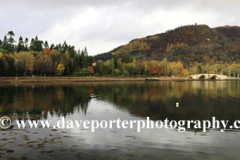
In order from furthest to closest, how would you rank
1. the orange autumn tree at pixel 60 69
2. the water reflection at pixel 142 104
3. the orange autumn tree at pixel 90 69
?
the orange autumn tree at pixel 90 69 → the orange autumn tree at pixel 60 69 → the water reflection at pixel 142 104

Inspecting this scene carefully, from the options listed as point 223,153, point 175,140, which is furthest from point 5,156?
point 223,153

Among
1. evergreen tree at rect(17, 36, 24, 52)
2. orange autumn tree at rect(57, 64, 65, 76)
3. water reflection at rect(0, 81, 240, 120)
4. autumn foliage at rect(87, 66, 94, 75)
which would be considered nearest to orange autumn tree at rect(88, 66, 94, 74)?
autumn foliage at rect(87, 66, 94, 75)

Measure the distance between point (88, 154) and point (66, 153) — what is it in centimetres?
138

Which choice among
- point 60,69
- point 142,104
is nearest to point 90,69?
point 60,69

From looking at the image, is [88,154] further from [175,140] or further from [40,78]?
[40,78]

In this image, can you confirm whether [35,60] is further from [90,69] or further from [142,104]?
[142,104]

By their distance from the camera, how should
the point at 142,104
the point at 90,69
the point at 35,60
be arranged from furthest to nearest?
the point at 90,69, the point at 35,60, the point at 142,104

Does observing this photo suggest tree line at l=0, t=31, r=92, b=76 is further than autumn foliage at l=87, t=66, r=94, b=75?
No

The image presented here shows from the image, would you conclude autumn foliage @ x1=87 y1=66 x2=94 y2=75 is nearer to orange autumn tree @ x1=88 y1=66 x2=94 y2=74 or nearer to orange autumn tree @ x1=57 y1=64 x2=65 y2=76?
orange autumn tree @ x1=88 y1=66 x2=94 y2=74

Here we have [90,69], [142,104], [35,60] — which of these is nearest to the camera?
[142,104]

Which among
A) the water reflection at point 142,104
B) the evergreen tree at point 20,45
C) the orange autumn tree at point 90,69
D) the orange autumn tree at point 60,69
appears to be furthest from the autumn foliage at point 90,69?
the water reflection at point 142,104

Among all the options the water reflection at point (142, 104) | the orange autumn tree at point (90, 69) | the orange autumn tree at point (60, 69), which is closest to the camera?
the water reflection at point (142, 104)

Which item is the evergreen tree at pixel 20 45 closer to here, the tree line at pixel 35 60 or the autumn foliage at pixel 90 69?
the tree line at pixel 35 60

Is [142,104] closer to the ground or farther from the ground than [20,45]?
closer to the ground
